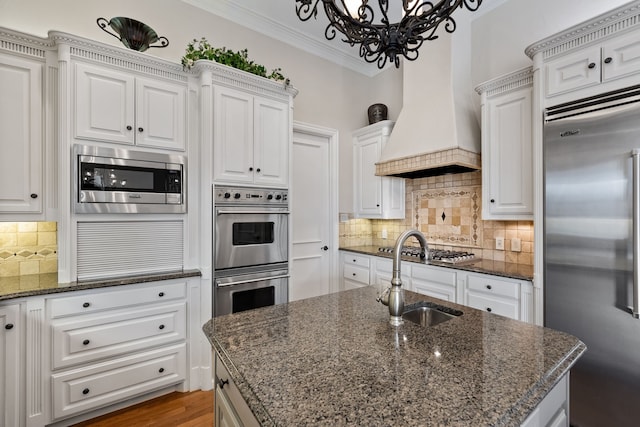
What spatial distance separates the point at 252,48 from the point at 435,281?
298 cm

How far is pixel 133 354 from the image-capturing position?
85.2 inches

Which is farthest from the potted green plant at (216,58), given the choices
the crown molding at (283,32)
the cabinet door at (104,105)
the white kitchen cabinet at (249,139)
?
the crown molding at (283,32)

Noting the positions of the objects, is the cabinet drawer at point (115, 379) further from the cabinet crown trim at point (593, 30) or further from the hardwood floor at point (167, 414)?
the cabinet crown trim at point (593, 30)

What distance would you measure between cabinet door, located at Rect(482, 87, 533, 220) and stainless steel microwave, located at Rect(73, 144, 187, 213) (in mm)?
2544

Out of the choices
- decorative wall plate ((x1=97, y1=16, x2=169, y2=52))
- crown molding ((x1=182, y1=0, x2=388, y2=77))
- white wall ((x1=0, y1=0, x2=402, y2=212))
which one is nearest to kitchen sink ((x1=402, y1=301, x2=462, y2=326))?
white wall ((x1=0, y1=0, x2=402, y2=212))

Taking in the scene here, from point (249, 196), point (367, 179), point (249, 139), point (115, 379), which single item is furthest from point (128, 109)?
point (367, 179)

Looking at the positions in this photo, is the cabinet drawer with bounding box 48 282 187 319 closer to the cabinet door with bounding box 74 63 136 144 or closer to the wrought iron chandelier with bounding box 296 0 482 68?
the cabinet door with bounding box 74 63 136 144

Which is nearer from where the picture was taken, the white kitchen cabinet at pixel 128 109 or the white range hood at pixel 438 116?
the white kitchen cabinet at pixel 128 109

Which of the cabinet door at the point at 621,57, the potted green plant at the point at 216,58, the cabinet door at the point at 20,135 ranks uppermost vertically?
the potted green plant at the point at 216,58

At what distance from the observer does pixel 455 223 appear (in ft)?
10.6

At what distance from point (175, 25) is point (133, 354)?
279 centimetres

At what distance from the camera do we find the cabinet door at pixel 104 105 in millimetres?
2043

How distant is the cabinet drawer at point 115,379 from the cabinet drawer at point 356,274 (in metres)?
1.92

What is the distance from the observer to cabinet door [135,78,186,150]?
2256mm
